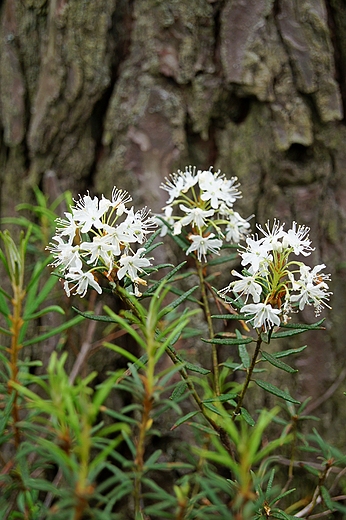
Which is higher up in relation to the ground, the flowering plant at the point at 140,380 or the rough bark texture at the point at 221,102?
the rough bark texture at the point at 221,102

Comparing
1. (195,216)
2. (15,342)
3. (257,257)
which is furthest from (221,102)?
(15,342)

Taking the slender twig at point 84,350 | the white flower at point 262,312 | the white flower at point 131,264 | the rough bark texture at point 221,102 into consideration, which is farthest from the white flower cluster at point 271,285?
the slender twig at point 84,350

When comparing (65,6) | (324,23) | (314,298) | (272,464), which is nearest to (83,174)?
(65,6)

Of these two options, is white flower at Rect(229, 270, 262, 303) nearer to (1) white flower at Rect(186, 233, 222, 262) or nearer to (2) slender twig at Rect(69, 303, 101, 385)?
(1) white flower at Rect(186, 233, 222, 262)

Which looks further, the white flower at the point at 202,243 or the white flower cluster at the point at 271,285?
the white flower at the point at 202,243

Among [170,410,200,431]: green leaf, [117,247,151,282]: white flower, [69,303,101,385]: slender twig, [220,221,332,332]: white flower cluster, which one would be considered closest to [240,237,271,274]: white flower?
[220,221,332,332]: white flower cluster

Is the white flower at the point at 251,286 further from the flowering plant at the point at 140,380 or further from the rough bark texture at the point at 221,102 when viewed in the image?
the rough bark texture at the point at 221,102

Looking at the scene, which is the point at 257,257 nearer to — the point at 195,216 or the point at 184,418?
the point at 195,216

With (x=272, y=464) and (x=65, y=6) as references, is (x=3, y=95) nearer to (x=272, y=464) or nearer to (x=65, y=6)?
(x=65, y=6)
